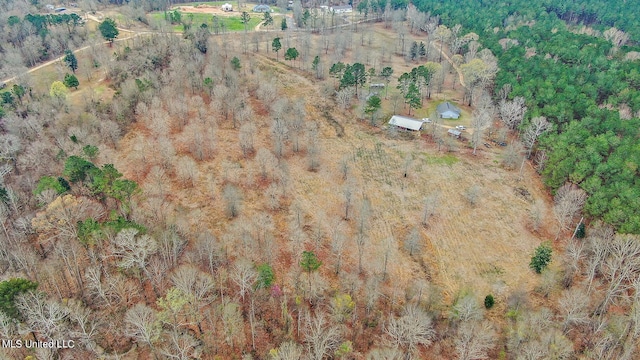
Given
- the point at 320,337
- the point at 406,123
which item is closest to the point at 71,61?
the point at 406,123

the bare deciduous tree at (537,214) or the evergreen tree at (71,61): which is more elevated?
the evergreen tree at (71,61)

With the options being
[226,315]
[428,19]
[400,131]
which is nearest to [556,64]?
[400,131]

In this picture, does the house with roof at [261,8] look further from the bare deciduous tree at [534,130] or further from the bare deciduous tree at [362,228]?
the bare deciduous tree at [362,228]

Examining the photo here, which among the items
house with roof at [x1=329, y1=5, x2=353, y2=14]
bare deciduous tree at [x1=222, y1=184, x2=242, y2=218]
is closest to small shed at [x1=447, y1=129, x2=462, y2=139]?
bare deciduous tree at [x1=222, y1=184, x2=242, y2=218]

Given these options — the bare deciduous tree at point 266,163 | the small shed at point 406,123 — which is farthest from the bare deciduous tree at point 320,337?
the small shed at point 406,123

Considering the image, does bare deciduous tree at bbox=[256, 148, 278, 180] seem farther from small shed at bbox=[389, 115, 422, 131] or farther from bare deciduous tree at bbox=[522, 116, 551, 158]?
bare deciduous tree at bbox=[522, 116, 551, 158]

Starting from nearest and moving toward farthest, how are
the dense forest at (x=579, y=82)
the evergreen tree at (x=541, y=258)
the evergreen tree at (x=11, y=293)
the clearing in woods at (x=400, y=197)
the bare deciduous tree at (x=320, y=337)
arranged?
the bare deciduous tree at (x=320, y=337), the evergreen tree at (x=11, y=293), the evergreen tree at (x=541, y=258), the clearing in woods at (x=400, y=197), the dense forest at (x=579, y=82)

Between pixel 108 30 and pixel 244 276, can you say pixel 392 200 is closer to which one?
pixel 244 276
